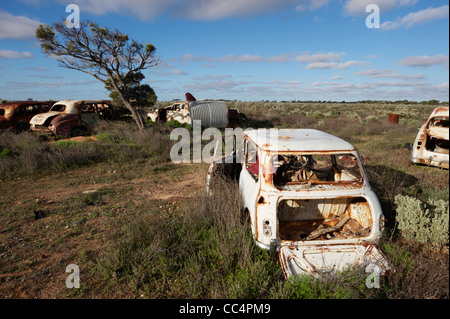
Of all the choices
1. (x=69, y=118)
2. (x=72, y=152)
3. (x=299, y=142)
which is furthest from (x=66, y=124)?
(x=299, y=142)

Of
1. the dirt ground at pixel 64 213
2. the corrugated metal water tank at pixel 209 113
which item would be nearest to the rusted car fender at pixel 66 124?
the dirt ground at pixel 64 213

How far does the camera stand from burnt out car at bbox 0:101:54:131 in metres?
12.0

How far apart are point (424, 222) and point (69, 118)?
13433 millimetres

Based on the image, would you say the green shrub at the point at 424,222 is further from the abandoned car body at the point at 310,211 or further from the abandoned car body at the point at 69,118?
the abandoned car body at the point at 69,118

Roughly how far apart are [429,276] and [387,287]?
0.43 metres

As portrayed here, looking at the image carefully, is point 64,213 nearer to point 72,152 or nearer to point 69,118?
point 72,152

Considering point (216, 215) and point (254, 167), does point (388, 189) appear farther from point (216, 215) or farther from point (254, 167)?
point (216, 215)

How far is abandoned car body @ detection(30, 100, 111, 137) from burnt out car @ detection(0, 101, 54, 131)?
0.91m

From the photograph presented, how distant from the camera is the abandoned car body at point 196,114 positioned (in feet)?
52.8

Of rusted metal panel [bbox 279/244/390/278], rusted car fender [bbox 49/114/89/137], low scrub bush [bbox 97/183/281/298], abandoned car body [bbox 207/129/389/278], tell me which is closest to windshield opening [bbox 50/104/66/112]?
rusted car fender [bbox 49/114/89/137]

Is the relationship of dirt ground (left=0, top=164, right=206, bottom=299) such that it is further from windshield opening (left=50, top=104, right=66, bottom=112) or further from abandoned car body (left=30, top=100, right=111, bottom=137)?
windshield opening (left=50, top=104, right=66, bottom=112)
